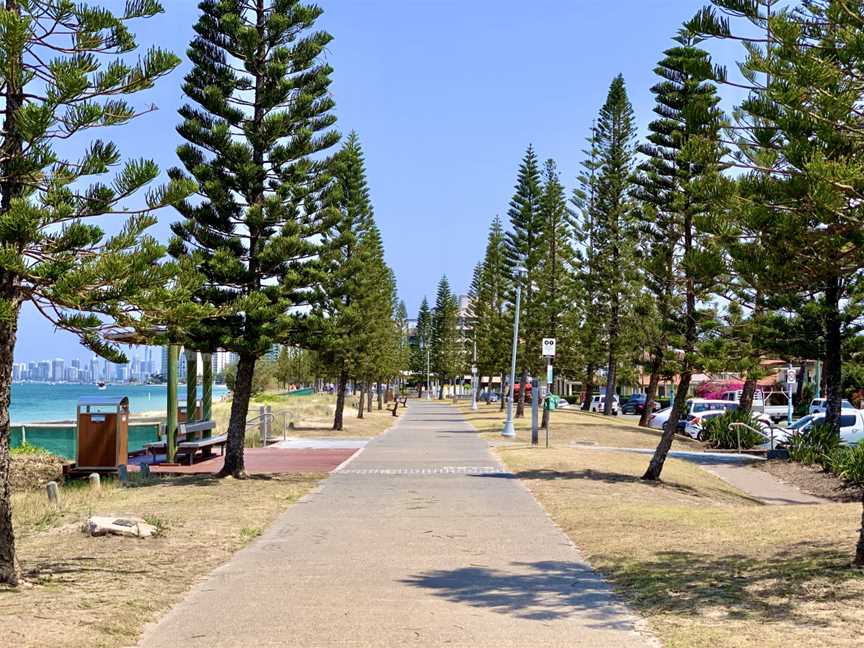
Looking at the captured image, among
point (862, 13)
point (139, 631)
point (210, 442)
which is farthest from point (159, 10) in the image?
point (210, 442)

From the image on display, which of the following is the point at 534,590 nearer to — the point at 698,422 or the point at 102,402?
the point at 102,402

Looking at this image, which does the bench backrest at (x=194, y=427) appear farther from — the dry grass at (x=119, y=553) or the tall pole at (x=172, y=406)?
the dry grass at (x=119, y=553)

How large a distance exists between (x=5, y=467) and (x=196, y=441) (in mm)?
14328

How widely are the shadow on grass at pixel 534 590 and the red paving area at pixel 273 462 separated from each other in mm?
10315

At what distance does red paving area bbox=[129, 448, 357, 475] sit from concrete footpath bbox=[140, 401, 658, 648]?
5706 millimetres

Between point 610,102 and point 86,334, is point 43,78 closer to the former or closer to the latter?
point 86,334

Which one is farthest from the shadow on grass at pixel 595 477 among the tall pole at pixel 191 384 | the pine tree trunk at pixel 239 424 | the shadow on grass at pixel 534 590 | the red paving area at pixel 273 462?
the tall pole at pixel 191 384

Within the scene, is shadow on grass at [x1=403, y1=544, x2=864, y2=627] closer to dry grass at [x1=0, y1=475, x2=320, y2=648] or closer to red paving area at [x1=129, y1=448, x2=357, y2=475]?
dry grass at [x1=0, y1=475, x2=320, y2=648]

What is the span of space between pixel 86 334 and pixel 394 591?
11.4 ft

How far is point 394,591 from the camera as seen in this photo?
7.59m

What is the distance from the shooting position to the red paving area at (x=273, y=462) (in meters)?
19.1

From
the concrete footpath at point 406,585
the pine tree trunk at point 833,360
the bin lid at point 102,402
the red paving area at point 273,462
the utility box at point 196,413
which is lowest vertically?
the red paving area at point 273,462

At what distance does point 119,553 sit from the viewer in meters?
9.12

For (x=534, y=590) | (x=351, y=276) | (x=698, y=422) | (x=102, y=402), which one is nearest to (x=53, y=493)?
(x=102, y=402)
